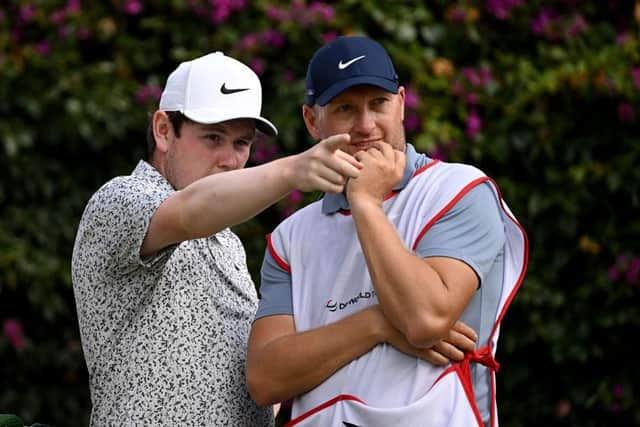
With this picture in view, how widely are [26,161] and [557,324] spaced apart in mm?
2612

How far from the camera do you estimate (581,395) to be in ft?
17.2

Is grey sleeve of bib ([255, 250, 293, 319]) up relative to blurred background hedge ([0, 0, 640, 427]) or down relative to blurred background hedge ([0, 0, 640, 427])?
up

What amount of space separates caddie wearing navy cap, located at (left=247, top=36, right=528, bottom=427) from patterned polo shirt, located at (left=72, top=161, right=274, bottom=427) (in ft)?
0.54

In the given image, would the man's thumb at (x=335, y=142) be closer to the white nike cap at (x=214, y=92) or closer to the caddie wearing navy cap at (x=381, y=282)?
the caddie wearing navy cap at (x=381, y=282)

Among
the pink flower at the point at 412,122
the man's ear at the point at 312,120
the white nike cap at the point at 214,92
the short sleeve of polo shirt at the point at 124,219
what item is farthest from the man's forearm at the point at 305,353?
the pink flower at the point at 412,122

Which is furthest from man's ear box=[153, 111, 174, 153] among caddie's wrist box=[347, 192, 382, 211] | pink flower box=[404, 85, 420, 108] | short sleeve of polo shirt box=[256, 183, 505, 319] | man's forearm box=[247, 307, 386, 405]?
pink flower box=[404, 85, 420, 108]

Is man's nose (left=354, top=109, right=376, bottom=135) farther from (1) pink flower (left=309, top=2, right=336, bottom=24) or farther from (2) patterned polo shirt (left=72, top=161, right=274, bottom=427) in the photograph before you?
(1) pink flower (left=309, top=2, right=336, bottom=24)

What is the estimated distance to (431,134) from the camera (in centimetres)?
536

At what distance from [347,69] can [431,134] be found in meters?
2.51

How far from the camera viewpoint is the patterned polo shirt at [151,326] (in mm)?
2990

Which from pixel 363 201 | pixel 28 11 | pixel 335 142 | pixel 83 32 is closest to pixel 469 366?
pixel 363 201

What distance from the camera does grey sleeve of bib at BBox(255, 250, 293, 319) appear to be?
115 inches

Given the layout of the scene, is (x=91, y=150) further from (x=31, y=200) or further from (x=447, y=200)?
(x=447, y=200)

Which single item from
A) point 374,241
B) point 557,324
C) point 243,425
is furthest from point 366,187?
point 557,324
